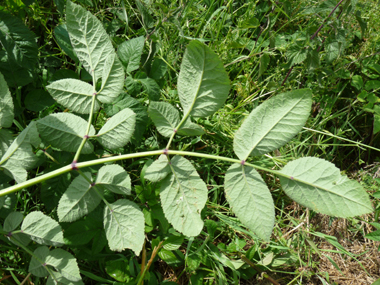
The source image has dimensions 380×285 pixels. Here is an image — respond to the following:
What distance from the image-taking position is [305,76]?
2.24 meters

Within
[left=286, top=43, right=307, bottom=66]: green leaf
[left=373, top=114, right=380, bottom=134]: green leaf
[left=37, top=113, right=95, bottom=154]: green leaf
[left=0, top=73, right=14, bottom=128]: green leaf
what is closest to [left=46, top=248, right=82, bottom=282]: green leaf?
[left=37, top=113, right=95, bottom=154]: green leaf

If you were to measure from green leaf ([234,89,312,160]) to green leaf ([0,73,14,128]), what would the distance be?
0.95 metres

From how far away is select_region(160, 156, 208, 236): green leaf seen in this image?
42.8 inches

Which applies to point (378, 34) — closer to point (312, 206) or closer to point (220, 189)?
point (220, 189)

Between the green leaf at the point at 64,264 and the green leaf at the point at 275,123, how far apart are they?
2.81ft

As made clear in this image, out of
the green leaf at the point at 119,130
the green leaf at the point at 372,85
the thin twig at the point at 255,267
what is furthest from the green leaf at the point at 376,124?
Result: the green leaf at the point at 119,130

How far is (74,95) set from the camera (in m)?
1.23

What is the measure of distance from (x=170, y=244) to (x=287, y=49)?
1.46 metres

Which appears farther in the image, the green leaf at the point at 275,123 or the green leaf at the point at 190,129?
the green leaf at the point at 190,129

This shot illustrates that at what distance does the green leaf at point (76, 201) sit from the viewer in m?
1.19

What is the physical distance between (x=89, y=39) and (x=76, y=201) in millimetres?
668

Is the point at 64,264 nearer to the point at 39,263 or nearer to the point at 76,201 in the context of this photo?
the point at 39,263

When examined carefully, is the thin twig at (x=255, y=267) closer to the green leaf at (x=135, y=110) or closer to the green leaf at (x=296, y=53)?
the green leaf at (x=135, y=110)

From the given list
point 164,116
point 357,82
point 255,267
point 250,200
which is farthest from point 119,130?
point 357,82
